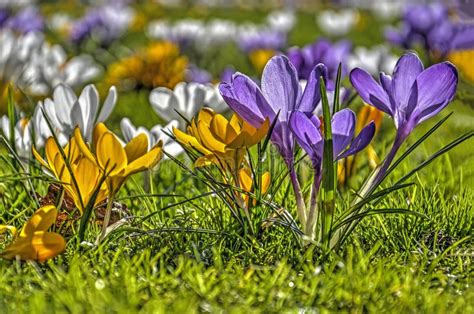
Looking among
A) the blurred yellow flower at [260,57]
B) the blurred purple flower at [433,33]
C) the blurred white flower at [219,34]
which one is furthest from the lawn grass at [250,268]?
the blurred white flower at [219,34]

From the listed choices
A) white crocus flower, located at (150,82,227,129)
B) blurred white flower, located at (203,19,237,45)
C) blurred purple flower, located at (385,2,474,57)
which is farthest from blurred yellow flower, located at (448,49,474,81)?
blurred white flower, located at (203,19,237,45)

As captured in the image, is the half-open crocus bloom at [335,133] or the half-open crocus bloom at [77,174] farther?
the half-open crocus bloom at [77,174]

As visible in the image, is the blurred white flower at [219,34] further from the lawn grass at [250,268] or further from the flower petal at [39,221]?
the flower petal at [39,221]

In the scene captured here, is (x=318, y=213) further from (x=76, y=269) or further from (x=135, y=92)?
(x=135, y=92)

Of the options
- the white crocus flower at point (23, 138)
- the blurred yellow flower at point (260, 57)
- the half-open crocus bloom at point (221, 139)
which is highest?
the half-open crocus bloom at point (221, 139)

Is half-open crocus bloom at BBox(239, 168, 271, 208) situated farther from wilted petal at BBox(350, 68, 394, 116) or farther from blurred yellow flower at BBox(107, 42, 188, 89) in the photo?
blurred yellow flower at BBox(107, 42, 188, 89)

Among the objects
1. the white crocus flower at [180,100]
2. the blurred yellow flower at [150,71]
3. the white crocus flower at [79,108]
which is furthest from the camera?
the blurred yellow flower at [150,71]

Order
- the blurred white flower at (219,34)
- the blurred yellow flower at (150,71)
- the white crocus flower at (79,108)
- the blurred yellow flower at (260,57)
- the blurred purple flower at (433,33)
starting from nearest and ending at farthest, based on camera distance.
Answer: the white crocus flower at (79,108)
the blurred purple flower at (433,33)
the blurred yellow flower at (150,71)
the blurred yellow flower at (260,57)
the blurred white flower at (219,34)

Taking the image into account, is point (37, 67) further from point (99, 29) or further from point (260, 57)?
point (99, 29)

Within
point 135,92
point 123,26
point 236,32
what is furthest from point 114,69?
point 236,32
